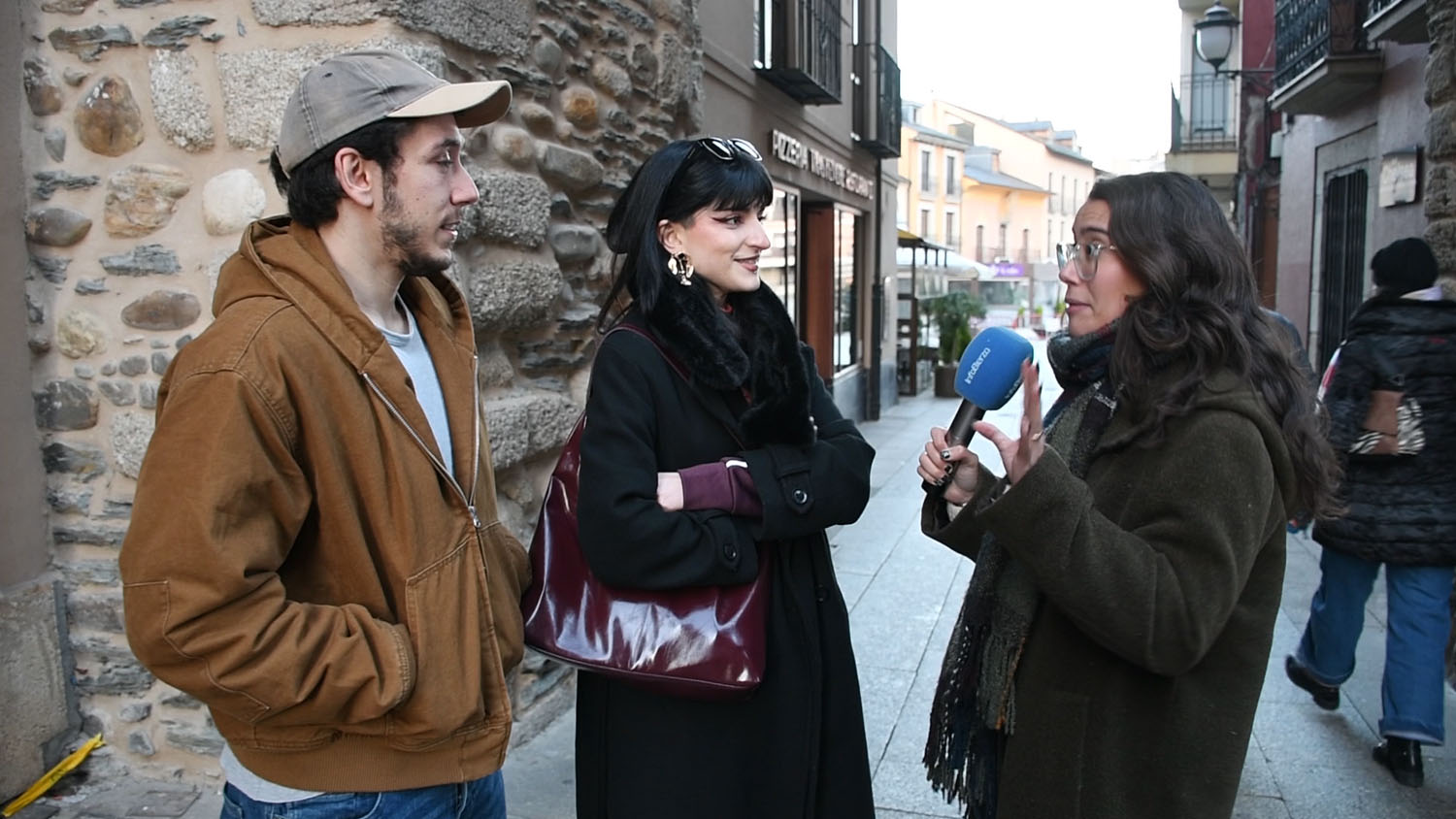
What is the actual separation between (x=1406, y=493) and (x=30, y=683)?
15.3ft

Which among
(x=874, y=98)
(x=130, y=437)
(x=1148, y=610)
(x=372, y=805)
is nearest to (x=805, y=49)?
(x=874, y=98)

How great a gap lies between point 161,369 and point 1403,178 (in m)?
6.68

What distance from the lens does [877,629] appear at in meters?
5.32

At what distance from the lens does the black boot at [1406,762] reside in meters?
3.69

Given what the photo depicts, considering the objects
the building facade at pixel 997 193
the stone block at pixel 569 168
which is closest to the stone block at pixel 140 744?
the stone block at pixel 569 168

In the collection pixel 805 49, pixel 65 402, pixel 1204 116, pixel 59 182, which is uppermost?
pixel 1204 116

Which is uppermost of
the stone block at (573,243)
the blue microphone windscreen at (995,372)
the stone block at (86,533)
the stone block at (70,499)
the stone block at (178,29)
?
the stone block at (178,29)

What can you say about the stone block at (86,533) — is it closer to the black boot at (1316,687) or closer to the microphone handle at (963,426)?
the microphone handle at (963,426)

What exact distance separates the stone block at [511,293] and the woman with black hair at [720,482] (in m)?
1.35

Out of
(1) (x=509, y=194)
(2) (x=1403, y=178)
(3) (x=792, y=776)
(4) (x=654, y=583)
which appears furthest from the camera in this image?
(2) (x=1403, y=178)

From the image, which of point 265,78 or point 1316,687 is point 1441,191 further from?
point 265,78

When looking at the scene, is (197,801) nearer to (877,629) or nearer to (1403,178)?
(877,629)

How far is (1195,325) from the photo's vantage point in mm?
1840

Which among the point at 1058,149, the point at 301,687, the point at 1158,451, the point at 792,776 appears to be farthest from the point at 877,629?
the point at 1058,149
